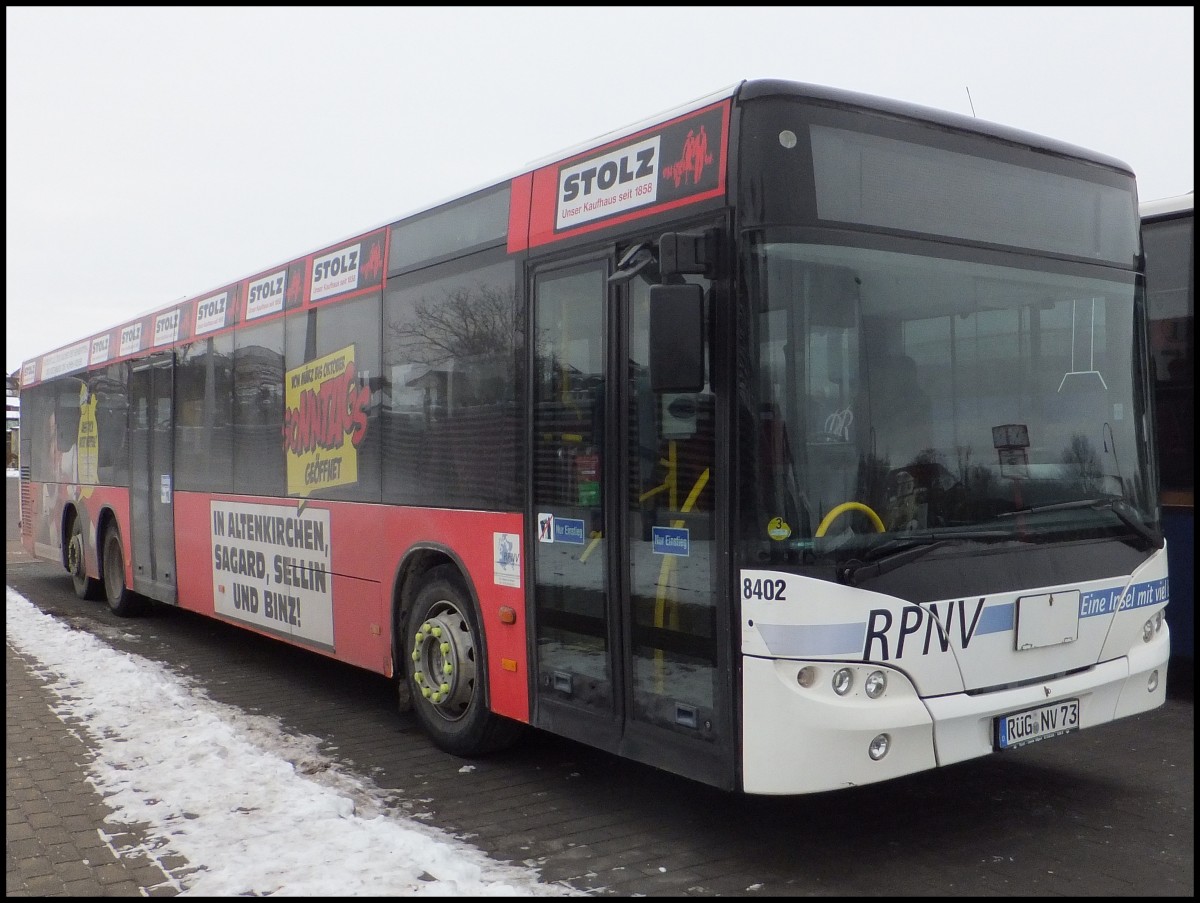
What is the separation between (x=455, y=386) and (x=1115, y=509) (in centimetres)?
346

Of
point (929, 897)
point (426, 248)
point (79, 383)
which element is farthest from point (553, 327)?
point (79, 383)

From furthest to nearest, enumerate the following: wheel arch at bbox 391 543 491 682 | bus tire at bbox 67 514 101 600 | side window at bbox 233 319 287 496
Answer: bus tire at bbox 67 514 101 600 < side window at bbox 233 319 287 496 < wheel arch at bbox 391 543 491 682

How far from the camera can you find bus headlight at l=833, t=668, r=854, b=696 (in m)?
4.26

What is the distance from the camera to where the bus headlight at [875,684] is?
4289 mm

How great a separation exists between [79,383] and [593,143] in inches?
416

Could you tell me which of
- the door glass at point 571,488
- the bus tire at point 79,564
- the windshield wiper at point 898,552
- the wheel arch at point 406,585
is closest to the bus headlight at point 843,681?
the windshield wiper at point 898,552

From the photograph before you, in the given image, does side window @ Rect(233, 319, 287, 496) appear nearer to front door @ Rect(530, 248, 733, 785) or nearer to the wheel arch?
the wheel arch

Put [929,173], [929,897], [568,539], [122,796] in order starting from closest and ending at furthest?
[929,897]
[929,173]
[568,539]
[122,796]

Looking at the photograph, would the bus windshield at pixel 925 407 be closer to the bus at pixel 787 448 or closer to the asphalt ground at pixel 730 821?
the bus at pixel 787 448

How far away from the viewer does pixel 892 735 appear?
4289 mm

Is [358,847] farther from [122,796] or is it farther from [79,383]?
[79,383]

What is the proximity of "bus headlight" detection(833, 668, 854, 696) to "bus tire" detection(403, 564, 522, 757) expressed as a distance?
237 cm

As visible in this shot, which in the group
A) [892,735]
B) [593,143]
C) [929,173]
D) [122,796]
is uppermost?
[593,143]

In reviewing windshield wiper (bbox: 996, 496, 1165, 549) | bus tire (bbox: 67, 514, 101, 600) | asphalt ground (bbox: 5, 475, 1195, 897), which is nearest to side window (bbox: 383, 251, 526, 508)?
asphalt ground (bbox: 5, 475, 1195, 897)
